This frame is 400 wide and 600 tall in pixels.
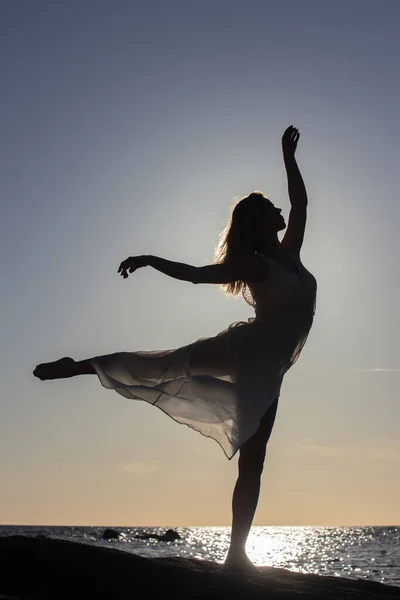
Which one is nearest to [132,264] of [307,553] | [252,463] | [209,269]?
[209,269]

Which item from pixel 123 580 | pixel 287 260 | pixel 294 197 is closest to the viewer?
pixel 123 580

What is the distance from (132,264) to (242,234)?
101cm

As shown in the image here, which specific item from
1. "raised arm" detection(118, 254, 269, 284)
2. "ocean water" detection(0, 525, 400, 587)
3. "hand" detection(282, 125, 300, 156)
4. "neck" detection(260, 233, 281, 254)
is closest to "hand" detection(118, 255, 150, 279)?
"raised arm" detection(118, 254, 269, 284)

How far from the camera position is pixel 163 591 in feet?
16.0

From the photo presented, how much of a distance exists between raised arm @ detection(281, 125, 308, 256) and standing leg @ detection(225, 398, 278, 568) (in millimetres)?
1493

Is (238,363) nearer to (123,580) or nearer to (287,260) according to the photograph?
(287,260)

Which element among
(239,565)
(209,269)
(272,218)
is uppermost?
(272,218)

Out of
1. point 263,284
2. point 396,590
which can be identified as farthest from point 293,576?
point 263,284

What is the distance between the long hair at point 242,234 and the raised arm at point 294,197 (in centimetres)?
45

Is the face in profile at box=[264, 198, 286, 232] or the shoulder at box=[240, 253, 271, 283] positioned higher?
the face in profile at box=[264, 198, 286, 232]

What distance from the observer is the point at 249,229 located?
6.16 meters

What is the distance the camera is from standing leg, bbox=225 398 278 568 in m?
5.78

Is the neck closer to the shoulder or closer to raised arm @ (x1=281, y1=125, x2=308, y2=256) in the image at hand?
the shoulder

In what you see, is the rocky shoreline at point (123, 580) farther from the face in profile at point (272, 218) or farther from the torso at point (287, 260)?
the face in profile at point (272, 218)
